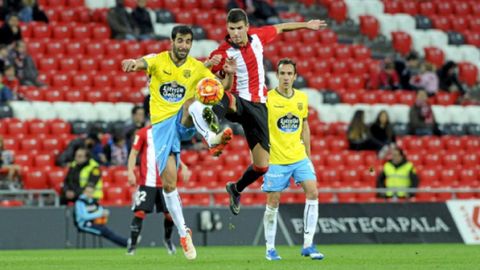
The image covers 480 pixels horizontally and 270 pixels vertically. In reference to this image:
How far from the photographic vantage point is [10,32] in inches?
952

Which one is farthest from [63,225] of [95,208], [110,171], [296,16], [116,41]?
[296,16]

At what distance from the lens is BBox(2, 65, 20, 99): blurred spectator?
23.5 meters

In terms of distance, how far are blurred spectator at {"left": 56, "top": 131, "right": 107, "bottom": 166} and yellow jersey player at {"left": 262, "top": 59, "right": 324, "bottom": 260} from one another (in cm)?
769

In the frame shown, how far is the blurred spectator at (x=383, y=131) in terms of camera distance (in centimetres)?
2531

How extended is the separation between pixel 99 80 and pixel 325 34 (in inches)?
259

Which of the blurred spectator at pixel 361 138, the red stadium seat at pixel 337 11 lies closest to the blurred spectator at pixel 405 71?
the red stadium seat at pixel 337 11

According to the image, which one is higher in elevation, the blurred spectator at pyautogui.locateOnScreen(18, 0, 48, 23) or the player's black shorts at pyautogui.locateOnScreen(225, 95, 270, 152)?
the blurred spectator at pyautogui.locateOnScreen(18, 0, 48, 23)

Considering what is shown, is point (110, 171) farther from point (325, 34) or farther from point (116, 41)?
point (325, 34)

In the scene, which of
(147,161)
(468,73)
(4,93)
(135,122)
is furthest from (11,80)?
(468,73)

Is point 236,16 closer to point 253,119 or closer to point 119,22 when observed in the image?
point 253,119

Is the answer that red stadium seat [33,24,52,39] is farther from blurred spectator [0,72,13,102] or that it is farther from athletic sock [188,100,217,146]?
athletic sock [188,100,217,146]

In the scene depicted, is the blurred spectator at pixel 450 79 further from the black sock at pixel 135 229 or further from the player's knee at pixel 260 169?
the player's knee at pixel 260 169

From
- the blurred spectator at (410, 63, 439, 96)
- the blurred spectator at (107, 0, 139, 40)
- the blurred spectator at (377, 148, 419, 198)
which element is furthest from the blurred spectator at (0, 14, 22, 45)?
the blurred spectator at (410, 63, 439, 96)

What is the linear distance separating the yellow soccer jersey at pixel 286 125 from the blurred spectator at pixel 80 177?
6.35 meters
